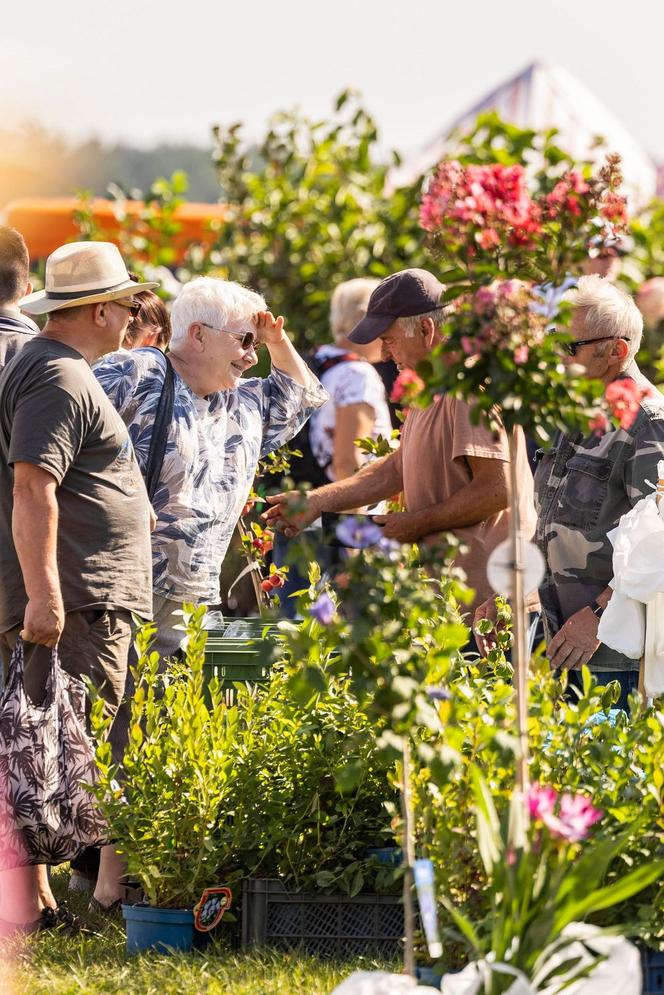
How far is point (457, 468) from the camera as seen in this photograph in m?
4.02

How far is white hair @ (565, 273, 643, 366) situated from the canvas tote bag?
1.78m

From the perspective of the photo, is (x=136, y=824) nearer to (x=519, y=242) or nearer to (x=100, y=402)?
(x=100, y=402)

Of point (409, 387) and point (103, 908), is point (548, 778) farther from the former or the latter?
point (103, 908)

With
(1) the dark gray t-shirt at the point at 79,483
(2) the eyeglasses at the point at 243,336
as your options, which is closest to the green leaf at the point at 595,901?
(1) the dark gray t-shirt at the point at 79,483

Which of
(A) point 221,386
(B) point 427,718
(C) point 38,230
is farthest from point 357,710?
(C) point 38,230

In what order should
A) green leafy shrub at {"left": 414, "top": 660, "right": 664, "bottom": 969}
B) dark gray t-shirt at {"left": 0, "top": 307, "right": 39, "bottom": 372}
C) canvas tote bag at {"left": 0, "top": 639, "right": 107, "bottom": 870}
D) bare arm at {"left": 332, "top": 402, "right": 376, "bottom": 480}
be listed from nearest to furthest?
green leafy shrub at {"left": 414, "top": 660, "right": 664, "bottom": 969}
canvas tote bag at {"left": 0, "top": 639, "right": 107, "bottom": 870}
dark gray t-shirt at {"left": 0, "top": 307, "right": 39, "bottom": 372}
bare arm at {"left": 332, "top": 402, "right": 376, "bottom": 480}

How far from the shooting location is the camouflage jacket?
382 cm

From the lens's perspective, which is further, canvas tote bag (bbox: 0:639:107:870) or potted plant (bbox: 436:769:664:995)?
canvas tote bag (bbox: 0:639:107:870)

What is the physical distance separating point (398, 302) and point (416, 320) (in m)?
0.08

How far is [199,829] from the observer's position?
126 inches

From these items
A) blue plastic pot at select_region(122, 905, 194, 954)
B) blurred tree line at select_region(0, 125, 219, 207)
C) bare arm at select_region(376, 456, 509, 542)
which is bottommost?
blue plastic pot at select_region(122, 905, 194, 954)

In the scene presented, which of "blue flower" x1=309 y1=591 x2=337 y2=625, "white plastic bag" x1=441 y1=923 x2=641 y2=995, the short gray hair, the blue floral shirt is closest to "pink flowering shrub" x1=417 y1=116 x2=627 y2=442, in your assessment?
"blue flower" x1=309 y1=591 x2=337 y2=625

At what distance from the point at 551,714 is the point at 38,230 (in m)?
9.07

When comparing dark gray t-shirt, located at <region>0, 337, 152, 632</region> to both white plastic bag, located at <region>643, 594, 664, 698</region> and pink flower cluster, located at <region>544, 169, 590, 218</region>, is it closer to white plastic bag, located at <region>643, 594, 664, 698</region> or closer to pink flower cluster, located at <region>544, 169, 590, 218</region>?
white plastic bag, located at <region>643, 594, 664, 698</region>
